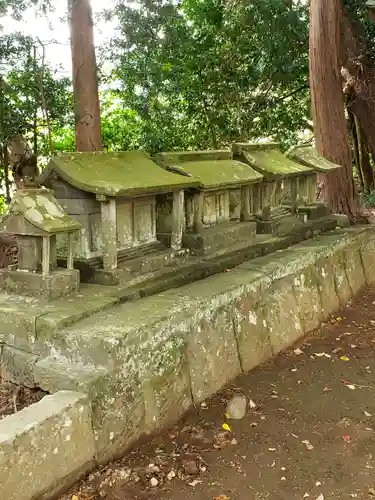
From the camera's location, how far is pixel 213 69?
13531 millimetres

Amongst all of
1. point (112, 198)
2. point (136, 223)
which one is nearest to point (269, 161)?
point (136, 223)

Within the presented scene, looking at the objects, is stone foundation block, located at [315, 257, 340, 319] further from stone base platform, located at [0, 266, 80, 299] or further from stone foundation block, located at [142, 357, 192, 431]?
stone base platform, located at [0, 266, 80, 299]

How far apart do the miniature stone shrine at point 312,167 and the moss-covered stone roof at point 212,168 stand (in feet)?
5.39

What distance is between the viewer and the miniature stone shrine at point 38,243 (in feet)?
13.6

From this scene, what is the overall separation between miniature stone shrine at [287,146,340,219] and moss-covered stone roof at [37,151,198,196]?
304 cm

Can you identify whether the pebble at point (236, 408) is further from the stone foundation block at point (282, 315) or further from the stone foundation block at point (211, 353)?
the stone foundation block at point (282, 315)

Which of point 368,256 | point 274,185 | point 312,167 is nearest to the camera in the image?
point 274,185

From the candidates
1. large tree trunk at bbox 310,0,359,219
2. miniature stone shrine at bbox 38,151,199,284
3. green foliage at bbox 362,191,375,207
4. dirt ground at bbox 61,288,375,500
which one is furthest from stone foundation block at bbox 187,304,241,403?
green foliage at bbox 362,191,375,207

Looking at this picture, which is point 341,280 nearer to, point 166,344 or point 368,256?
point 368,256

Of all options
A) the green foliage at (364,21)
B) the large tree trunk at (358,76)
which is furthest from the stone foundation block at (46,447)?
the green foliage at (364,21)

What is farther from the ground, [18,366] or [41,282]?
[41,282]

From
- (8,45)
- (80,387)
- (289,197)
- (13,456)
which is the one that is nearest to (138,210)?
(80,387)

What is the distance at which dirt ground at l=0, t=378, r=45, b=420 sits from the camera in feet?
12.6

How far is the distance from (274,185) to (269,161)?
35cm
